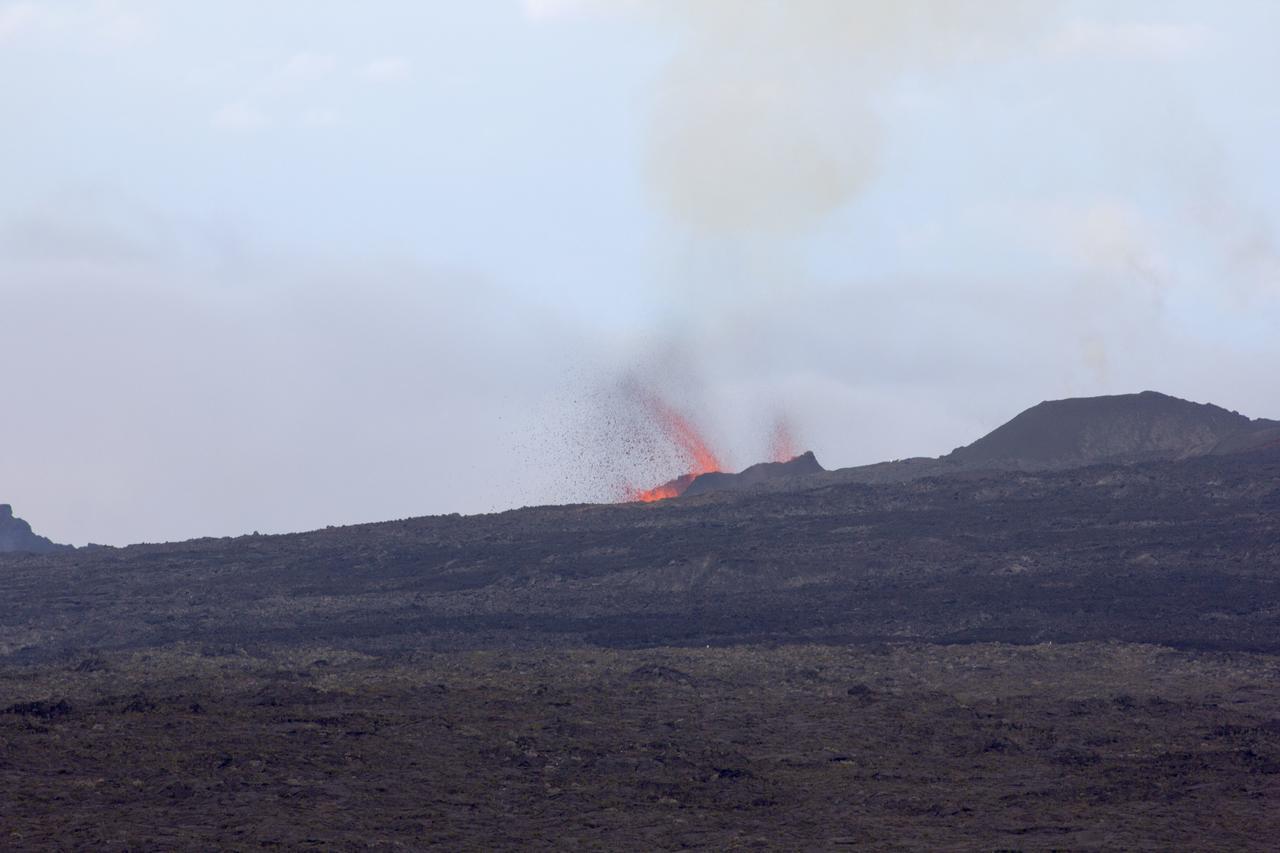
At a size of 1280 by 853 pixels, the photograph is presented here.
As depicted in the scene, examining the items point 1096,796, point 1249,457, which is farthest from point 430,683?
point 1249,457

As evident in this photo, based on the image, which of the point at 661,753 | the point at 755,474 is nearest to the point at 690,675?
the point at 661,753

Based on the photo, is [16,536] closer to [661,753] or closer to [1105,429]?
[1105,429]

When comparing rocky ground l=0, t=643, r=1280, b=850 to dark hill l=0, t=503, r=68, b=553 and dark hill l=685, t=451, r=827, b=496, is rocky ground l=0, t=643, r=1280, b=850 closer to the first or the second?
dark hill l=685, t=451, r=827, b=496

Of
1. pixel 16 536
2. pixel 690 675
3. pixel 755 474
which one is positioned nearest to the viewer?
pixel 690 675

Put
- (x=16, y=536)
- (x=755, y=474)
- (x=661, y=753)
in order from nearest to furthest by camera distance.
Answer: (x=661, y=753) → (x=755, y=474) → (x=16, y=536)

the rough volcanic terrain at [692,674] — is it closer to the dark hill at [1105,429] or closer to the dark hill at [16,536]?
the dark hill at [1105,429]

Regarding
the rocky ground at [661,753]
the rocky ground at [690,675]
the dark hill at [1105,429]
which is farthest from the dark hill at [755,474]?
the rocky ground at [661,753]

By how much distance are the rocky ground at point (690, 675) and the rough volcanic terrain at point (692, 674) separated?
0.11 m

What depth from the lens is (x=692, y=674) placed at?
32375mm

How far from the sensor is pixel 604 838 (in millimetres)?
18828

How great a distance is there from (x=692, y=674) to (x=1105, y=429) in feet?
144

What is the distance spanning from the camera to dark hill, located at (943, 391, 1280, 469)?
69000mm

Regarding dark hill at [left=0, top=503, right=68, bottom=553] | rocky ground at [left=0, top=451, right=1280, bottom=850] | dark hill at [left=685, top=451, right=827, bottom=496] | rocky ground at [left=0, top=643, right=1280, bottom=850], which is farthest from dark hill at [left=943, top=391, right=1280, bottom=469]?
dark hill at [left=0, top=503, right=68, bottom=553]

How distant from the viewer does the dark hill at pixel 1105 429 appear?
226 feet
